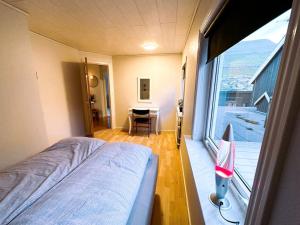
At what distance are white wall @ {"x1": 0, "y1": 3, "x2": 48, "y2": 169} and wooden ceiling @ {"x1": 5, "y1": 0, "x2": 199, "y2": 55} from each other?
0.87 ft

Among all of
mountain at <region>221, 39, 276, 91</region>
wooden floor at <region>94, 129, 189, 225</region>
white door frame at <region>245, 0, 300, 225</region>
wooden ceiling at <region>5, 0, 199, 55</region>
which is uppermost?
wooden ceiling at <region>5, 0, 199, 55</region>

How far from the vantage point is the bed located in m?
0.76

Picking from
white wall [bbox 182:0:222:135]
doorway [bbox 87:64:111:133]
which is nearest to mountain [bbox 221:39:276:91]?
white wall [bbox 182:0:222:135]

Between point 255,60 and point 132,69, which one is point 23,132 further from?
point 132,69

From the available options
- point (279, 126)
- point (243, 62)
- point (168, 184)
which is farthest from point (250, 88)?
point (168, 184)

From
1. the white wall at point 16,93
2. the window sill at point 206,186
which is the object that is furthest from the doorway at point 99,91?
the window sill at point 206,186

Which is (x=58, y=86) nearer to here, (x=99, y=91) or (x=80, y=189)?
(x=99, y=91)

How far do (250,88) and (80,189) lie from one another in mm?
1330

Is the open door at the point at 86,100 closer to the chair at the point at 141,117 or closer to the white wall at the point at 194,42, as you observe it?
the chair at the point at 141,117

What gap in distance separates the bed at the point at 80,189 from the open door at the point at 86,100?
2.10m

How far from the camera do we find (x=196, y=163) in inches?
49.1

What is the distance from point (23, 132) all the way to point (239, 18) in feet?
7.85

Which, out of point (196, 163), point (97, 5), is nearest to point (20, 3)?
point (97, 5)

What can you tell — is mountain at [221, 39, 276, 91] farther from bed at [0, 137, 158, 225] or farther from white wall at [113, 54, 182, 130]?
white wall at [113, 54, 182, 130]
